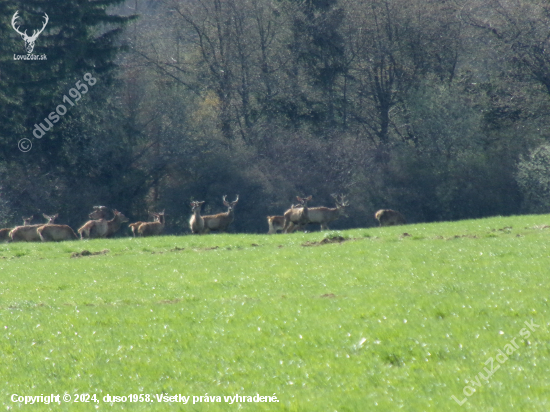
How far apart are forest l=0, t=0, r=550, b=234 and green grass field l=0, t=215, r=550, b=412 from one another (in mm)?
23324

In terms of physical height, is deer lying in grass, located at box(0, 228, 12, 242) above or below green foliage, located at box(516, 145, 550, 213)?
below

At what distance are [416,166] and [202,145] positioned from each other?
1285cm

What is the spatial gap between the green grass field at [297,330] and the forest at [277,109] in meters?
23.3

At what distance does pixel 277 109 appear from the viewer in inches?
1762

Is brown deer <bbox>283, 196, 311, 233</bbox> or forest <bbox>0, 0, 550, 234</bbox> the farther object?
forest <bbox>0, 0, 550, 234</bbox>

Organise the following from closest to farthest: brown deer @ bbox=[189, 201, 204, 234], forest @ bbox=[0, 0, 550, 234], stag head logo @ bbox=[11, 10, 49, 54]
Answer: brown deer @ bbox=[189, 201, 204, 234]
stag head logo @ bbox=[11, 10, 49, 54]
forest @ bbox=[0, 0, 550, 234]

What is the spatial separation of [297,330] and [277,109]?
121 ft

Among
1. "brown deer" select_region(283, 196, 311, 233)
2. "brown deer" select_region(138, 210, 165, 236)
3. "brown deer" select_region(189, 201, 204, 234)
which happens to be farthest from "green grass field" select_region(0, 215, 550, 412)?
"brown deer" select_region(283, 196, 311, 233)

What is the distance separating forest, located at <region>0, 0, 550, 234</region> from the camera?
3731cm

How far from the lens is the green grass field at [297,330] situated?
6.56 meters

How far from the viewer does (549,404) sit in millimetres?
5680

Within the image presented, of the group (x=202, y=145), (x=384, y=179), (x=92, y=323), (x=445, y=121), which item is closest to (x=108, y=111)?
(x=202, y=145)

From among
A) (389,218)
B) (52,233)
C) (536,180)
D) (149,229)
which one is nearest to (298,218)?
(389,218)

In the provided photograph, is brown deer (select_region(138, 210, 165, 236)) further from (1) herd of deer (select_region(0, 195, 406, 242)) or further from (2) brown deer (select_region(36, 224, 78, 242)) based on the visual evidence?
→ (2) brown deer (select_region(36, 224, 78, 242))
